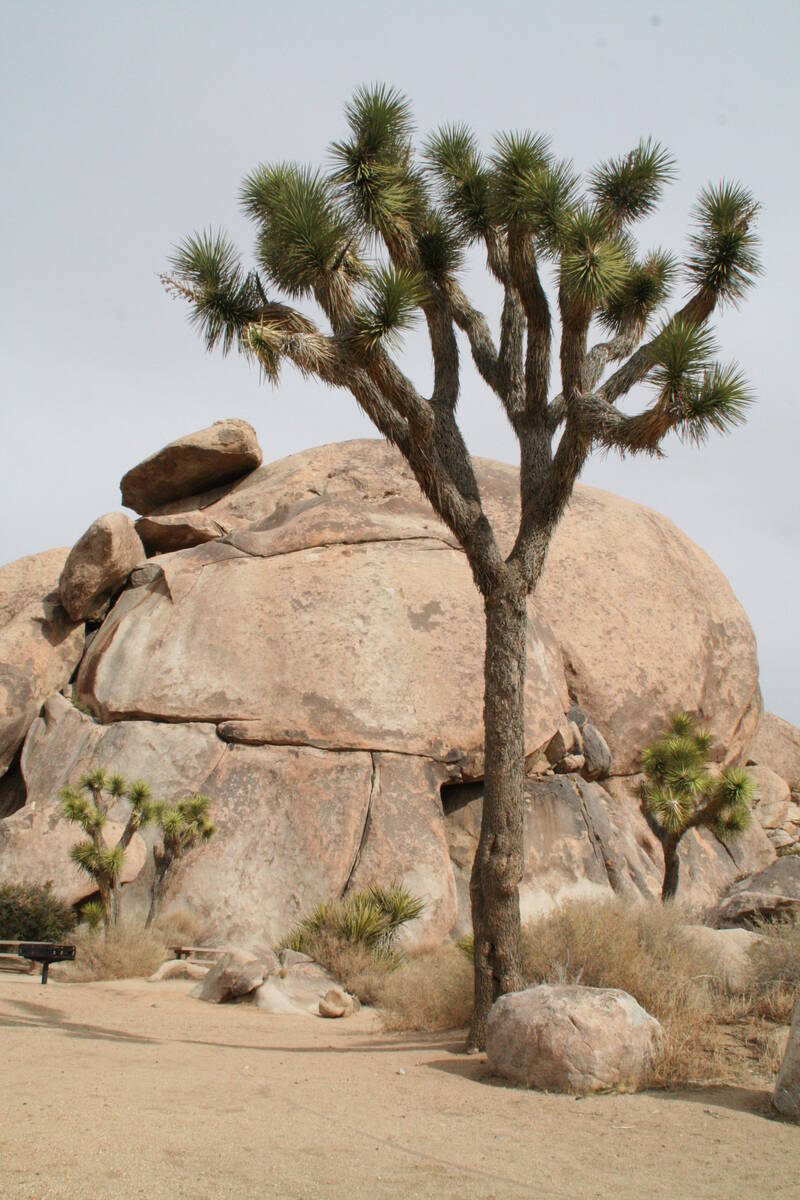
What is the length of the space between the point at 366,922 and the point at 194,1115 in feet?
25.5

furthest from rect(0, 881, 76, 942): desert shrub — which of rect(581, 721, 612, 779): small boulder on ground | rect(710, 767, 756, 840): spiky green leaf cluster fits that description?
rect(710, 767, 756, 840): spiky green leaf cluster

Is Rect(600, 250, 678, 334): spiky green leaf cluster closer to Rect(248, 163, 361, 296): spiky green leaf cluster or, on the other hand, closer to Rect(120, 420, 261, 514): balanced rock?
Rect(248, 163, 361, 296): spiky green leaf cluster

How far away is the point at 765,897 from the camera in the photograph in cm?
1377

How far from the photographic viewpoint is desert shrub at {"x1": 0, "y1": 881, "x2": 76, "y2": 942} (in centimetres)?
1361

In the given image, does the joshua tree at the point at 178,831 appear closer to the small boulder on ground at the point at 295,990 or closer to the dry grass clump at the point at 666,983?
the small boulder on ground at the point at 295,990

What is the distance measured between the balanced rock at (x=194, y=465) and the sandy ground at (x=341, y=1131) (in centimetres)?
1564

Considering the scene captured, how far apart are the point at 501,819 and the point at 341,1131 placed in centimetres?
346

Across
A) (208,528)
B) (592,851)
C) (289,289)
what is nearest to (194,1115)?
(289,289)

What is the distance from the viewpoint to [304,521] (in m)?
19.2

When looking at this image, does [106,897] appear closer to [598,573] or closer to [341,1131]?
[341,1131]

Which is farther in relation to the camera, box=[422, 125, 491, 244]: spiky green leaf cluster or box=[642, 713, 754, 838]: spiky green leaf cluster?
box=[642, 713, 754, 838]: spiky green leaf cluster

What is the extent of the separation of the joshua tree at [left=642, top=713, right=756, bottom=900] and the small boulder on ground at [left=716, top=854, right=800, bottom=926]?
2.87 ft

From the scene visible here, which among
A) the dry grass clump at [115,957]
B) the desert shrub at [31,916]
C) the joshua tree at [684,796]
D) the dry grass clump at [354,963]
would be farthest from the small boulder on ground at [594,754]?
the desert shrub at [31,916]

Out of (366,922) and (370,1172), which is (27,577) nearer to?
(366,922)
